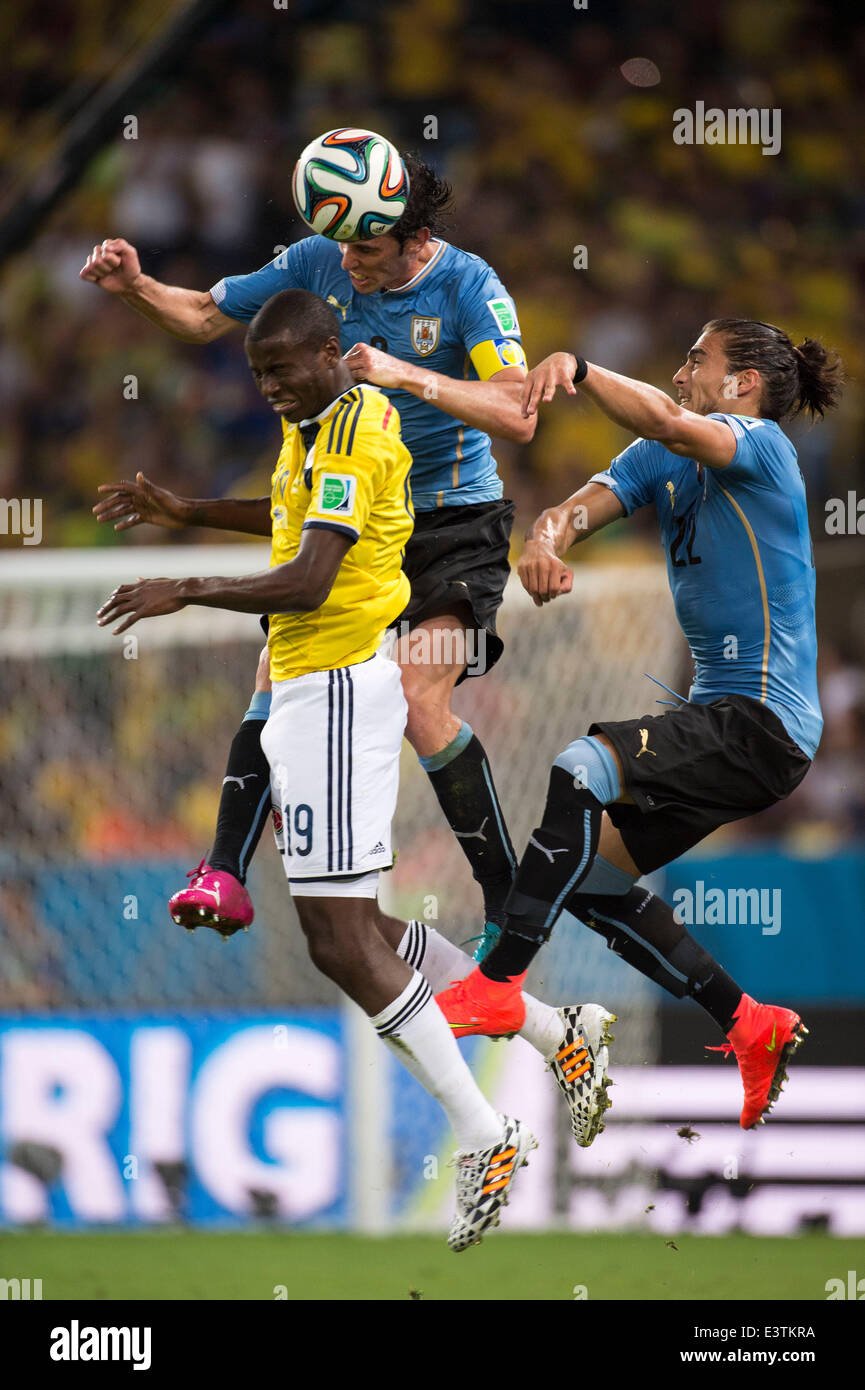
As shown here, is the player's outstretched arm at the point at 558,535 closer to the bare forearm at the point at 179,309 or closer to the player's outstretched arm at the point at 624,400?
the player's outstretched arm at the point at 624,400

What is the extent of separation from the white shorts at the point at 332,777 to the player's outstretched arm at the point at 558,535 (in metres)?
0.54

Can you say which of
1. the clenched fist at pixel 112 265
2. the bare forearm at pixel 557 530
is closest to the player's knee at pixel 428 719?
the bare forearm at pixel 557 530

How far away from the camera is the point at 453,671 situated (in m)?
4.67

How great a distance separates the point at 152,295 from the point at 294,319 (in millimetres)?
910

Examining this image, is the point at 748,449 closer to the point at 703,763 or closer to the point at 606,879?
the point at 703,763

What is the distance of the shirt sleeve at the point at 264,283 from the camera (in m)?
4.86

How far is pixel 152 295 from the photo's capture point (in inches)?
192

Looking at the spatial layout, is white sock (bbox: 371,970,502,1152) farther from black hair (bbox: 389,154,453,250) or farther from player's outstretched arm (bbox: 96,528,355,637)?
black hair (bbox: 389,154,453,250)

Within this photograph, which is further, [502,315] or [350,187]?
[502,315]

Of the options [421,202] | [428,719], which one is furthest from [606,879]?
[421,202]

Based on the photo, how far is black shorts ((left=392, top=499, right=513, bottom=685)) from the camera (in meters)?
4.63

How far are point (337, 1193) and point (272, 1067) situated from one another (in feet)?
2.56

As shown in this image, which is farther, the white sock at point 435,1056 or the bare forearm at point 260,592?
the white sock at point 435,1056

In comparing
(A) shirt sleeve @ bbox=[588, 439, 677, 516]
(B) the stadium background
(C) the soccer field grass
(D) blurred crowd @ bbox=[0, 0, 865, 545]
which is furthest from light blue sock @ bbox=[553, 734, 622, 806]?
(D) blurred crowd @ bbox=[0, 0, 865, 545]
